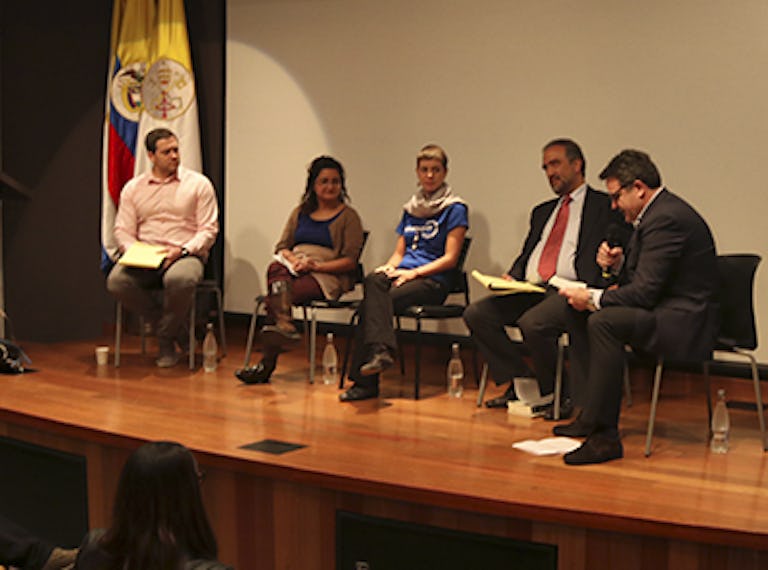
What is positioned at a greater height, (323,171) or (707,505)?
(323,171)

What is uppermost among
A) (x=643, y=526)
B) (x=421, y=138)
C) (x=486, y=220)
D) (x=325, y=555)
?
(x=421, y=138)

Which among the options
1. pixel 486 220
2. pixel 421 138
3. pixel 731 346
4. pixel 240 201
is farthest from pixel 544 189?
pixel 240 201

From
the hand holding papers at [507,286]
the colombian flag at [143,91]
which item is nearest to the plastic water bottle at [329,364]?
the hand holding papers at [507,286]

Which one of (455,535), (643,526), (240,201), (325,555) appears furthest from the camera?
(240,201)

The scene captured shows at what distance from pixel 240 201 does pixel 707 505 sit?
3931 mm

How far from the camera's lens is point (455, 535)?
125 inches

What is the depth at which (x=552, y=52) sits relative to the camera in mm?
5215

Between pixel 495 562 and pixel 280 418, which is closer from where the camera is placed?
pixel 495 562

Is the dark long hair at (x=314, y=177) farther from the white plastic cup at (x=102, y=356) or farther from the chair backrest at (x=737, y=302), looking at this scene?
the chair backrest at (x=737, y=302)

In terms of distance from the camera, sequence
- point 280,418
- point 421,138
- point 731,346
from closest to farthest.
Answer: point 731,346, point 280,418, point 421,138

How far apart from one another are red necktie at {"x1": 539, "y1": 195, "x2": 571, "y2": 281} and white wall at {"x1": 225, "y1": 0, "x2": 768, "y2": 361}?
61 centimetres

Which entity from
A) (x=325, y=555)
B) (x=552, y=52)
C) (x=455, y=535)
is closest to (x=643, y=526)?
(x=455, y=535)

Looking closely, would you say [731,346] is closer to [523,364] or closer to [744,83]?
[523,364]

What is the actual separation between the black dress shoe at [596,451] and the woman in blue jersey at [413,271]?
3.65 ft
